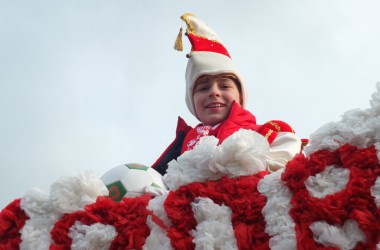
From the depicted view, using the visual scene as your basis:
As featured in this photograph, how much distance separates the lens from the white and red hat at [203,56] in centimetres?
286

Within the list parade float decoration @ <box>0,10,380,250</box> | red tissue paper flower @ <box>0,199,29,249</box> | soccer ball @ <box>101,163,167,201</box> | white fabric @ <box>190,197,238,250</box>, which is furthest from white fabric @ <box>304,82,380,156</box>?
red tissue paper flower @ <box>0,199,29,249</box>

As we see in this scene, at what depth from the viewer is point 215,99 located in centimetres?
261

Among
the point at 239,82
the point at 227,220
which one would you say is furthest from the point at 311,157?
the point at 239,82

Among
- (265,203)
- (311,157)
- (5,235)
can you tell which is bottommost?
(5,235)

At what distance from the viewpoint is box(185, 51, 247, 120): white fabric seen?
2.83 meters

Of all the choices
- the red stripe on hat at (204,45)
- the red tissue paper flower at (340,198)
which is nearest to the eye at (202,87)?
the red stripe on hat at (204,45)

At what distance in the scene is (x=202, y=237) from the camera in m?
1.27

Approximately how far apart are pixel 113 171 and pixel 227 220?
741 millimetres

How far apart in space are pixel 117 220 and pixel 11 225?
0.40m

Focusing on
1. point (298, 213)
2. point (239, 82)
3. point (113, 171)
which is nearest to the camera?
point (298, 213)

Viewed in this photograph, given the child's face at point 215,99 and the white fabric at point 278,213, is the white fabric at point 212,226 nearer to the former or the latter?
the white fabric at point 278,213

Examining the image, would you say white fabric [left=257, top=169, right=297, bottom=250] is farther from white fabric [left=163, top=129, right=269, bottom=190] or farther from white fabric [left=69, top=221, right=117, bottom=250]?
white fabric [left=69, top=221, right=117, bottom=250]

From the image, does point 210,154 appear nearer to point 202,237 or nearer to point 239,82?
point 202,237

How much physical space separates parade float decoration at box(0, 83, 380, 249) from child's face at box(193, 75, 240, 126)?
1101 millimetres
